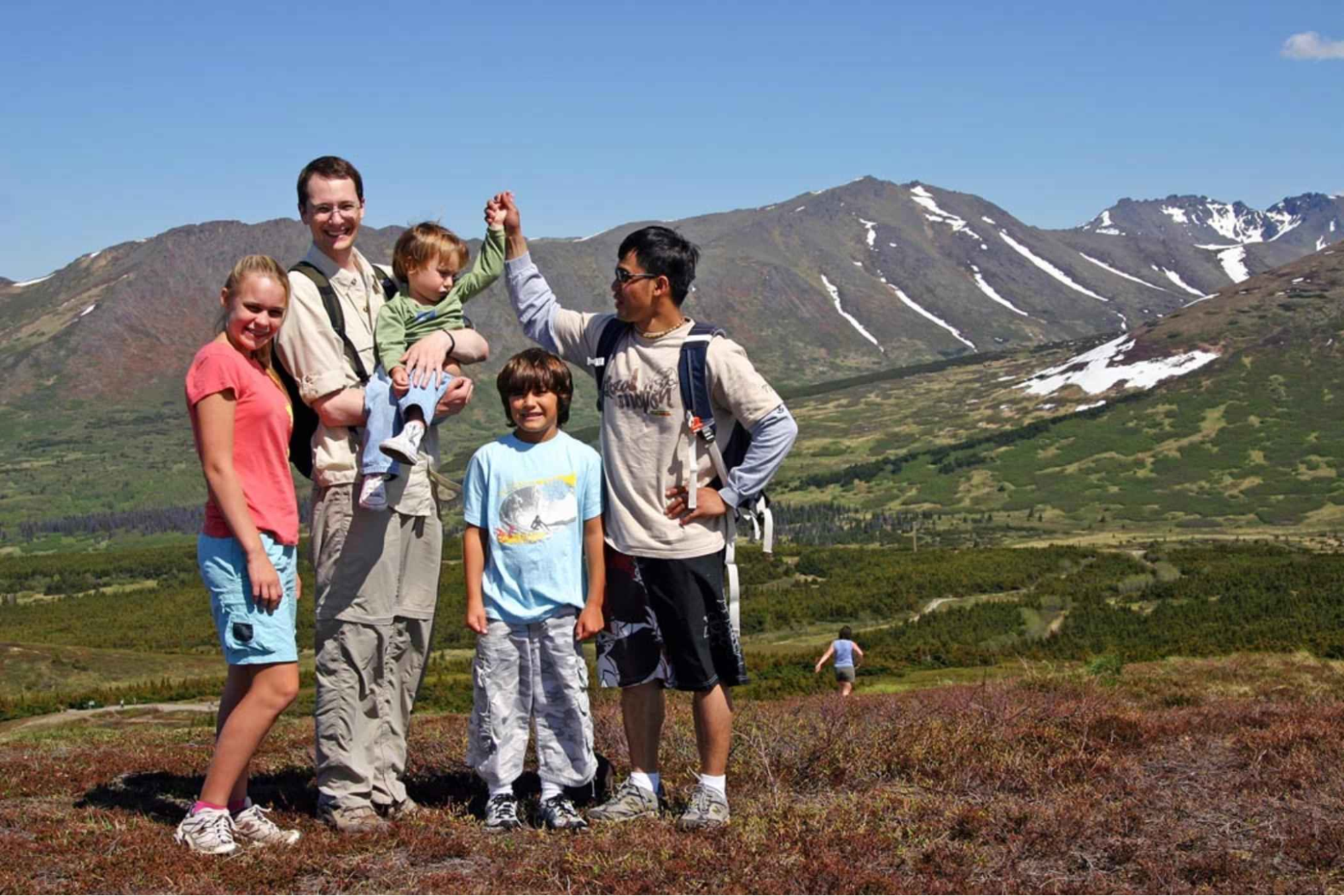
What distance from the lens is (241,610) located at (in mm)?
7305

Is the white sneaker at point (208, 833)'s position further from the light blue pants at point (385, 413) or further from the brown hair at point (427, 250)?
the brown hair at point (427, 250)

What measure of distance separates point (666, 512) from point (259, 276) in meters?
2.71

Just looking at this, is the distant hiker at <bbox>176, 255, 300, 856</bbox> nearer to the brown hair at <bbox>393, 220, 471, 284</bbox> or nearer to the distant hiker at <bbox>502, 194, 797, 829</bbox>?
the brown hair at <bbox>393, 220, 471, 284</bbox>

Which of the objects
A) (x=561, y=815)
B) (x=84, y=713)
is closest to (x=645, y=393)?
(x=561, y=815)

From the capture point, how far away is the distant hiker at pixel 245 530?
23.7 feet

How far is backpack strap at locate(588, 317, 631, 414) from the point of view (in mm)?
8148

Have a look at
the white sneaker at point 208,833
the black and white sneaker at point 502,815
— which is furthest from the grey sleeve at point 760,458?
the white sneaker at point 208,833

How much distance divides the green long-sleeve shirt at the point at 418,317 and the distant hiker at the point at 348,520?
12 cm

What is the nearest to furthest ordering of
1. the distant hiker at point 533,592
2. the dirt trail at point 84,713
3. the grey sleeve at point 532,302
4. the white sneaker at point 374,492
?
the white sneaker at point 374,492 → the distant hiker at point 533,592 → the grey sleeve at point 532,302 → the dirt trail at point 84,713

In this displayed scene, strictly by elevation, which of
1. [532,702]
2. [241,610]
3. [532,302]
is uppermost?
[532,302]

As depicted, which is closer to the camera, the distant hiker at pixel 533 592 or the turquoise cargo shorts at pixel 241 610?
the turquoise cargo shorts at pixel 241 610

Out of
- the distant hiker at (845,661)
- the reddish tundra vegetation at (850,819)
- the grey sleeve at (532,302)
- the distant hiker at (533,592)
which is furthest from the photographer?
the distant hiker at (845,661)

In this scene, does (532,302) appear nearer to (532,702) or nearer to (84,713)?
(532,702)

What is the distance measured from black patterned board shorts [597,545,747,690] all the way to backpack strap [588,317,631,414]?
108 cm
